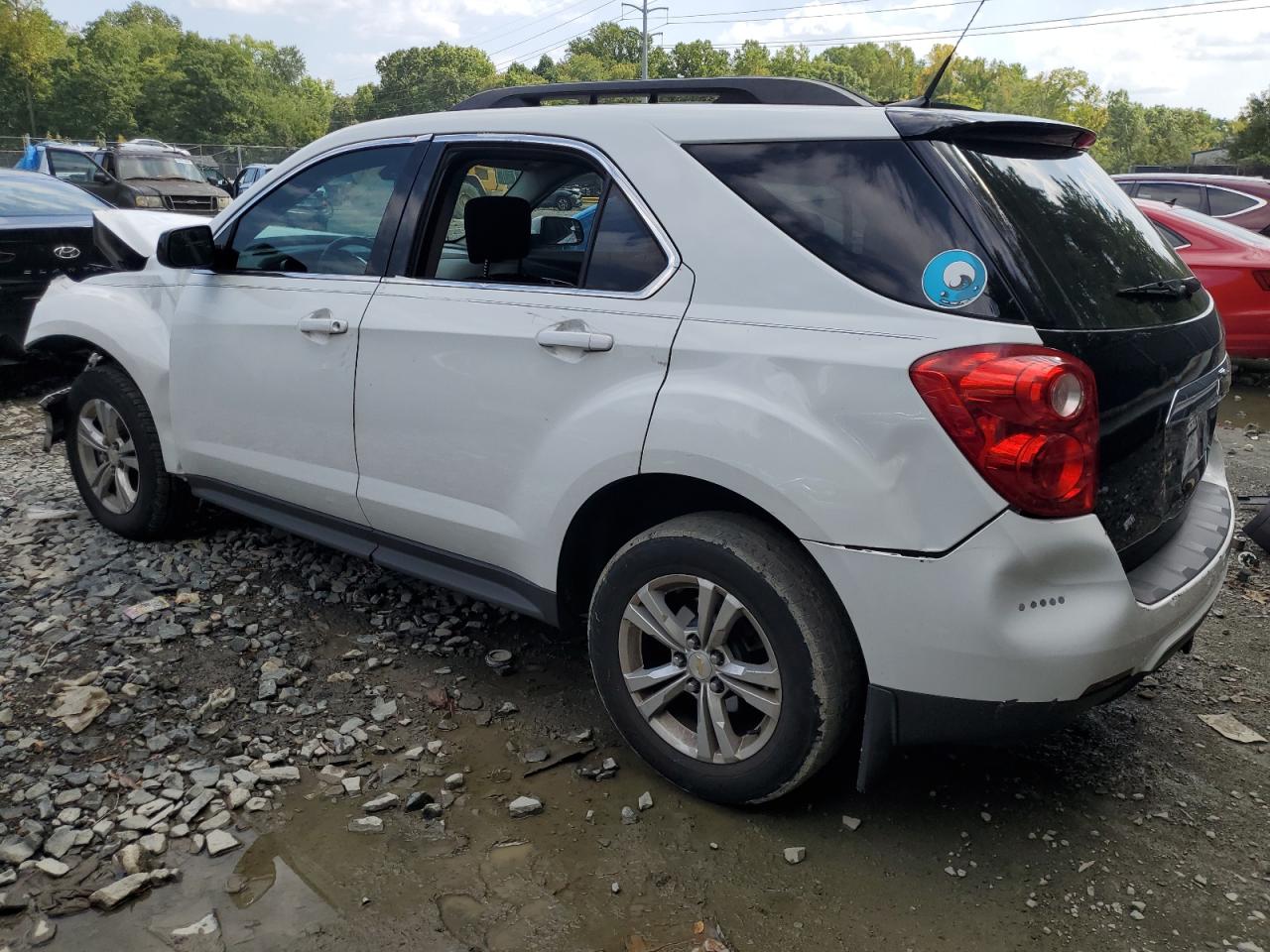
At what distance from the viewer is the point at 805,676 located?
2.42 m

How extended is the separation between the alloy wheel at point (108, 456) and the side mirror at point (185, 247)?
3.20ft

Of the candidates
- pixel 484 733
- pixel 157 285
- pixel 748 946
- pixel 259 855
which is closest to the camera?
pixel 748 946

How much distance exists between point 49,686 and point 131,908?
4.14ft

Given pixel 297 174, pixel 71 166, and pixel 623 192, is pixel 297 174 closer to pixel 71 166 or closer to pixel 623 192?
pixel 623 192

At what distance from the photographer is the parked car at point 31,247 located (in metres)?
6.82

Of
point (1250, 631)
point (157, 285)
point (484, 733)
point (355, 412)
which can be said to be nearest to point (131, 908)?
point (484, 733)

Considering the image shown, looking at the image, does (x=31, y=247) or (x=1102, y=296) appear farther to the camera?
(x=31, y=247)

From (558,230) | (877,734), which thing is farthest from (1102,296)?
(558,230)

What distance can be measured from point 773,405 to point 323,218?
2.11 meters

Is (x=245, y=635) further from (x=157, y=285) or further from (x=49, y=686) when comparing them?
(x=157, y=285)

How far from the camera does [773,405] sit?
2.37m

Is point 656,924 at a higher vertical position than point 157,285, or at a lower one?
lower

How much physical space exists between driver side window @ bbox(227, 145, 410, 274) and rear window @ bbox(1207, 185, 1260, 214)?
912 centimetres

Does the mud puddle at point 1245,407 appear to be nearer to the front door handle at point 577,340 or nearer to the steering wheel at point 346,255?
the front door handle at point 577,340
